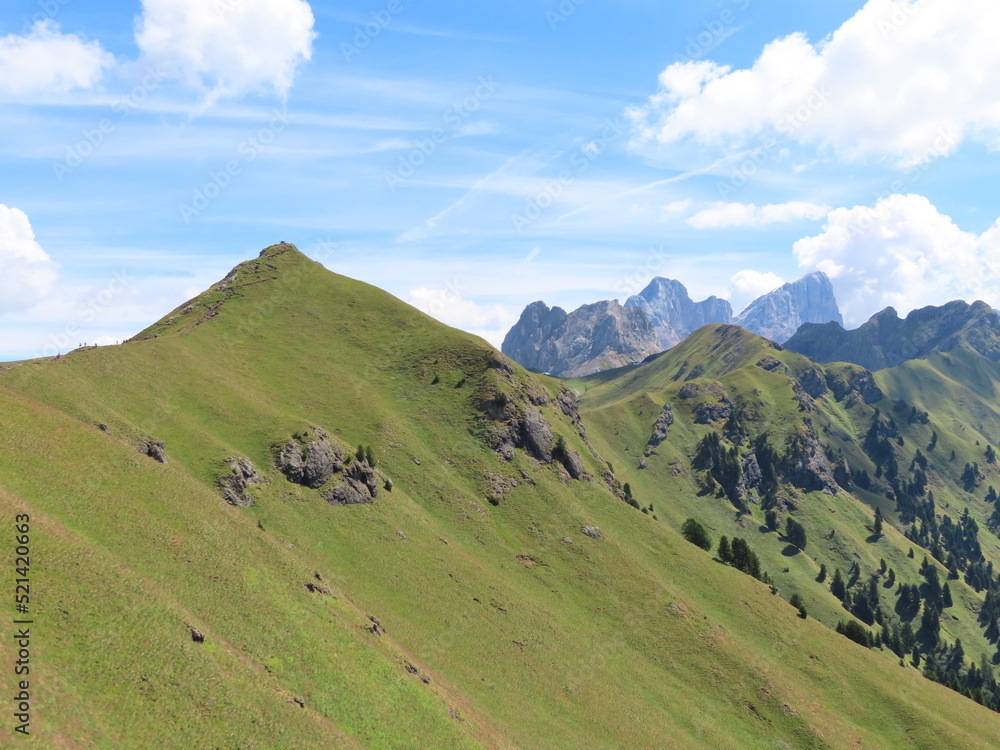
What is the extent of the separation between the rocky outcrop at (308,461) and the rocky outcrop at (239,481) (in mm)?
5336

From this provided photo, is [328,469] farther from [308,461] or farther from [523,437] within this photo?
[523,437]

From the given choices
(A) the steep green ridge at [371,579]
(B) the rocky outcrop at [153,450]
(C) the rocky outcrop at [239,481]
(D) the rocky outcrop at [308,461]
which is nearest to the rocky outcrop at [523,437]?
(A) the steep green ridge at [371,579]

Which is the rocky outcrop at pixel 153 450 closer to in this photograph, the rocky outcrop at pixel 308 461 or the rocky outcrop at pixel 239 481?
the rocky outcrop at pixel 239 481

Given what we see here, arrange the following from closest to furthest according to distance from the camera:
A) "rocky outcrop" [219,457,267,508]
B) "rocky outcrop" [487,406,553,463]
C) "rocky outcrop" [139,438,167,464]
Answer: "rocky outcrop" [139,438,167,464], "rocky outcrop" [219,457,267,508], "rocky outcrop" [487,406,553,463]

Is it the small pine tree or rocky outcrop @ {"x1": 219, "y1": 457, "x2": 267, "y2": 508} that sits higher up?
rocky outcrop @ {"x1": 219, "y1": 457, "x2": 267, "y2": 508}

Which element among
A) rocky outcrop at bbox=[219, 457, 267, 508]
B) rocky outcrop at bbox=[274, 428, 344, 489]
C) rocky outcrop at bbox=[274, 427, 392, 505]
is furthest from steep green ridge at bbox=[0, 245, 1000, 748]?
rocky outcrop at bbox=[274, 428, 344, 489]

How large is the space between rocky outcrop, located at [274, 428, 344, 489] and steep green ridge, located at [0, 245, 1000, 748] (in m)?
3.34

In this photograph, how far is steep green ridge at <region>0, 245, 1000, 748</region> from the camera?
134 ft

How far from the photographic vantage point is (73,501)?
53812 mm

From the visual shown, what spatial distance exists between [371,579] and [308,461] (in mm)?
27423

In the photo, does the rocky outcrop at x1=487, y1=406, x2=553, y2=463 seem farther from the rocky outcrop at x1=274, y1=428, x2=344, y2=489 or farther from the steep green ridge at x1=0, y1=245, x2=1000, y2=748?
the rocky outcrop at x1=274, y1=428, x2=344, y2=489

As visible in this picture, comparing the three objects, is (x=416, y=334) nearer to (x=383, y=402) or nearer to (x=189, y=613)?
(x=383, y=402)

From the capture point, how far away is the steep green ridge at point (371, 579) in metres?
40.7

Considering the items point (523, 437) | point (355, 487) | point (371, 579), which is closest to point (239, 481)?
point (355, 487)
